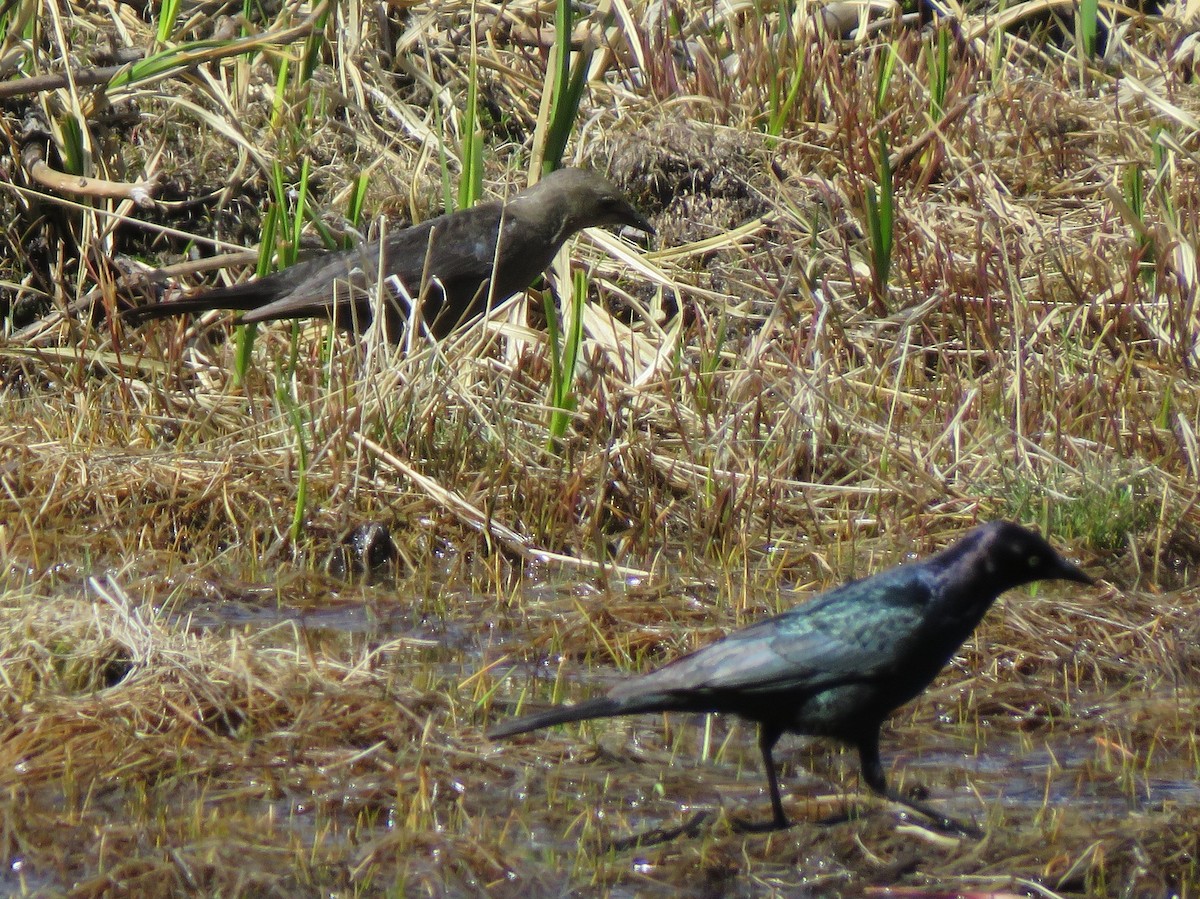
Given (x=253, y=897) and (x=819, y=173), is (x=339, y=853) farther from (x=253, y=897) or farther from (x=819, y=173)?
(x=819, y=173)

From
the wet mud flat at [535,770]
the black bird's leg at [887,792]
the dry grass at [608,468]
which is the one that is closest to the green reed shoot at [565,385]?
the dry grass at [608,468]

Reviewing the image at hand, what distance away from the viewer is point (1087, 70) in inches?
288

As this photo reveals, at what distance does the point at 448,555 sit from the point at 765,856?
1.96 meters

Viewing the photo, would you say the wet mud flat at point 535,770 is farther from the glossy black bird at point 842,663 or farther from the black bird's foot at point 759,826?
the glossy black bird at point 842,663

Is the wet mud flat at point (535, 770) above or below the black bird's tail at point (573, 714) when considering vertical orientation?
below

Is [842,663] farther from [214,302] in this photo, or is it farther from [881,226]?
[214,302]

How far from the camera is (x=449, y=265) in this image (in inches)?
245

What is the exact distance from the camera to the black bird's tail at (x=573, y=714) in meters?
3.07

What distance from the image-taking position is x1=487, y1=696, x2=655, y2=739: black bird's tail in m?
3.07

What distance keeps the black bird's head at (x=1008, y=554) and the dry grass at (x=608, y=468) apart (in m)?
0.41

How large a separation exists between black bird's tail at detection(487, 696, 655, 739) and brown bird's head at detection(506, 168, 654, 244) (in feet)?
11.4

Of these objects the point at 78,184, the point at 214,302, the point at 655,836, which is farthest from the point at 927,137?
the point at 655,836

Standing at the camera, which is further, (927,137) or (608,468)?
(927,137)

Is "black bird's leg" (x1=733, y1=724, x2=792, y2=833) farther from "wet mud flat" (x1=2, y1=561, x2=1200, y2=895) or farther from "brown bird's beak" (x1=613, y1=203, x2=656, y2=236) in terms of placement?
"brown bird's beak" (x1=613, y1=203, x2=656, y2=236)
